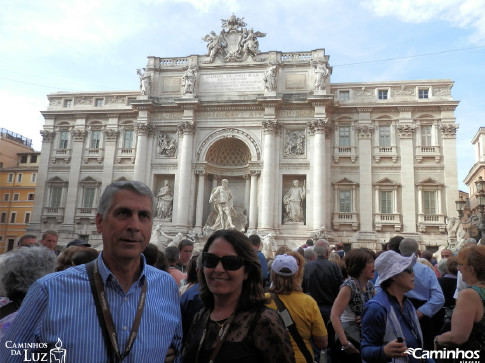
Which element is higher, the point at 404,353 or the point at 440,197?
the point at 440,197

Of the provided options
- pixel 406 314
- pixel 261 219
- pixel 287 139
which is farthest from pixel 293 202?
pixel 406 314

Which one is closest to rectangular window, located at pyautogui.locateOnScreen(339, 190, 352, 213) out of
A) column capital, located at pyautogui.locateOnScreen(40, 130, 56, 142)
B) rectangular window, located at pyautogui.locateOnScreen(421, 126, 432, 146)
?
rectangular window, located at pyautogui.locateOnScreen(421, 126, 432, 146)

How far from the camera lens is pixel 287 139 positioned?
2591cm

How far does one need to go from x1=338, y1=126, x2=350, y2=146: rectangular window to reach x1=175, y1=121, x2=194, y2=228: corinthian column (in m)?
10.3

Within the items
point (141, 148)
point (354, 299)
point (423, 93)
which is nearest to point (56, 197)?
point (141, 148)

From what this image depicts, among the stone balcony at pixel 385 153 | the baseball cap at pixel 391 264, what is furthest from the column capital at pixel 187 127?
the baseball cap at pixel 391 264

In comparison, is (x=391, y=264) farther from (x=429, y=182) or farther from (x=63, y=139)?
(x=63, y=139)

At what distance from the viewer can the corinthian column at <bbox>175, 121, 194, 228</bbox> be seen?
25.2 m

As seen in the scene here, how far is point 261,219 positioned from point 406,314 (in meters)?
20.7

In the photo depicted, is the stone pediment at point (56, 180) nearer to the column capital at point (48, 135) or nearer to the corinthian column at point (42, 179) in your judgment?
the corinthian column at point (42, 179)

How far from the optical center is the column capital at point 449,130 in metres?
24.7

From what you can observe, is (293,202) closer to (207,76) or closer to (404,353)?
(207,76)

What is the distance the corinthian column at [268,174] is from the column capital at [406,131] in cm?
839

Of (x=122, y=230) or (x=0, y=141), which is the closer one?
(x=122, y=230)
